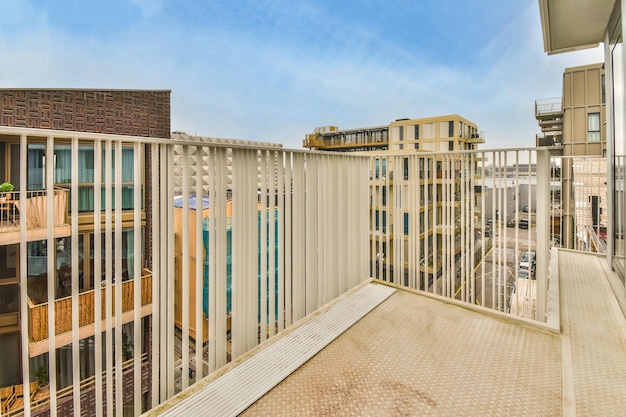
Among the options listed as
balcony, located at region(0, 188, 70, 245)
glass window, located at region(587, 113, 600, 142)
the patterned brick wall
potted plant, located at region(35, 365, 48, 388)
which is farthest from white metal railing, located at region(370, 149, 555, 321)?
glass window, located at region(587, 113, 600, 142)

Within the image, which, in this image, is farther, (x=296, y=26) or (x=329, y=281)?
(x=296, y=26)

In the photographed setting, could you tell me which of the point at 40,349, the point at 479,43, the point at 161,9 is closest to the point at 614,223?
the point at 40,349

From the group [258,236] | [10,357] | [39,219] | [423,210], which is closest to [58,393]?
[39,219]

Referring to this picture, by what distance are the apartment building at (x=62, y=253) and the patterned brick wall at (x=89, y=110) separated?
183 centimetres

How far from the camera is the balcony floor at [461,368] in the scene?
0.99 meters

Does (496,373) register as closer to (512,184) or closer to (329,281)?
(329,281)

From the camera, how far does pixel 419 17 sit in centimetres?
648

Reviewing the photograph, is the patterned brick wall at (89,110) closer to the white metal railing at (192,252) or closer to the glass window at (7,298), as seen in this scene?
the glass window at (7,298)

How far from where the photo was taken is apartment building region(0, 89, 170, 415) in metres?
0.83

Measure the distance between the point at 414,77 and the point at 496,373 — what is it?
412 inches

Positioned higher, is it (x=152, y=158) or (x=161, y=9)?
(x=161, y=9)

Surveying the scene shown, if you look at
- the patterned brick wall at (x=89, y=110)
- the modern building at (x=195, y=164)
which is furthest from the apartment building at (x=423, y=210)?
the patterned brick wall at (x=89, y=110)

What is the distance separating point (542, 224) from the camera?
161cm

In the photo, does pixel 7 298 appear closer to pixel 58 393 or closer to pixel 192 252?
pixel 58 393
